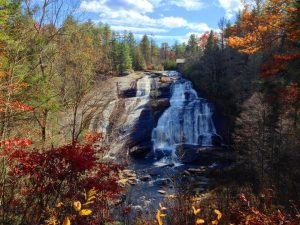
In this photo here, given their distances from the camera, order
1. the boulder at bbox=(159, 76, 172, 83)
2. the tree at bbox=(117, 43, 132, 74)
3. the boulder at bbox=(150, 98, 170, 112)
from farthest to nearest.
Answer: the tree at bbox=(117, 43, 132, 74) → the boulder at bbox=(159, 76, 172, 83) → the boulder at bbox=(150, 98, 170, 112)

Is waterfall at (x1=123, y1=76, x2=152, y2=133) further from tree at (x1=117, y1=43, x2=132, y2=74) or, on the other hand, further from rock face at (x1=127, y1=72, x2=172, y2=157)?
tree at (x1=117, y1=43, x2=132, y2=74)

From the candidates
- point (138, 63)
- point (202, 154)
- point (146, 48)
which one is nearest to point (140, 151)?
point (202, 154)

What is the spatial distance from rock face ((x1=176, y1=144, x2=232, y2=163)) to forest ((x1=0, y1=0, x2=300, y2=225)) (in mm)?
1322

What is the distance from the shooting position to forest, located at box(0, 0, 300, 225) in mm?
6430

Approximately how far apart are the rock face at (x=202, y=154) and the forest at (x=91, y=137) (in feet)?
4.34

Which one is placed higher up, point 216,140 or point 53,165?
point 53,165

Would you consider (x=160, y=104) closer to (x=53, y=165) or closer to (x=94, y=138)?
(x=94, y=138)

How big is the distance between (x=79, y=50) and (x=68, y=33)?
1742 millimetres

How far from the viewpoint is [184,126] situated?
3086cm

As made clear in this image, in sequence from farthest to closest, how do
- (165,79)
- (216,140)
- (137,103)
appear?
1. (165,79)
2. (137,103)
3. (216,140)

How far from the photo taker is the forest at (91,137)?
6430 mm

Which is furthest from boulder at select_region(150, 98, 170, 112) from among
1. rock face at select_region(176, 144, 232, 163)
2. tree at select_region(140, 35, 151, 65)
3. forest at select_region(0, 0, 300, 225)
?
tree at select_region(140, 35, 151, 65)

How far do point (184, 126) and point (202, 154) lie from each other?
4909 millimetres

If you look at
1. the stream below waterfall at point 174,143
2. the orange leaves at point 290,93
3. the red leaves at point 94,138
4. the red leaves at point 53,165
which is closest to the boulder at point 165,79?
the stream below waterfall at point 174,143
